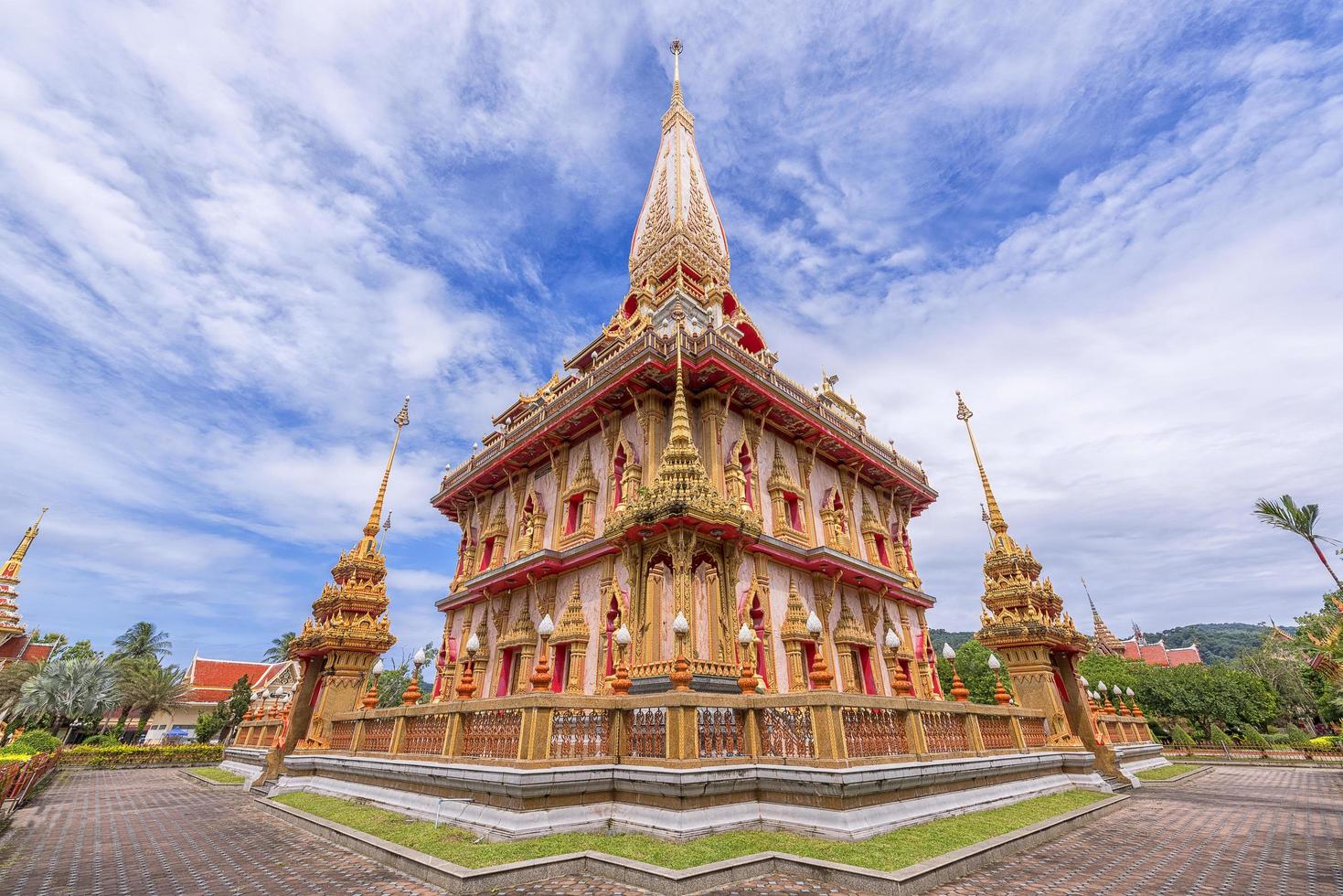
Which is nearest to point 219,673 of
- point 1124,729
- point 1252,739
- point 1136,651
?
point 1124,729

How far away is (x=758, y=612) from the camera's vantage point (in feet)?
49.0

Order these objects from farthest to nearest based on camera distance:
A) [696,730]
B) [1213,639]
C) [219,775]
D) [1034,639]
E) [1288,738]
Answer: [1213,639] → [1288,738] → [219,775] → [1034,639] → [696,730]

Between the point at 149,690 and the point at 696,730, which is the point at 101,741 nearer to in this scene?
the point at 149,690

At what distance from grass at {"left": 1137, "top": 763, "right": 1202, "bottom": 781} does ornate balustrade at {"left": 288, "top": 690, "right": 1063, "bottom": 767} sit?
40.9ft

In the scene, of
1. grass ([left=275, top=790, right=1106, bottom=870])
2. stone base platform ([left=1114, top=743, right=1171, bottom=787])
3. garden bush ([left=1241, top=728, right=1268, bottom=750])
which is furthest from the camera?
garden bush ([left=1241, top=728, right=1268, bottom=750])

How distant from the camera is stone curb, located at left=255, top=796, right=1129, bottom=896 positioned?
532 cm

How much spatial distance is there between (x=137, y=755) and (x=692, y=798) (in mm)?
36368

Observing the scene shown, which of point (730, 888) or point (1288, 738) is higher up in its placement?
point (1288, 738)

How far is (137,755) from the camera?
2820 centimetres

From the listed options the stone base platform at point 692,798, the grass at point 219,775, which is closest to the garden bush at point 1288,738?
the stone base platform at point 692,798

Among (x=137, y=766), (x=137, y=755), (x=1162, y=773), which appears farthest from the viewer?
(x=137, y=755)

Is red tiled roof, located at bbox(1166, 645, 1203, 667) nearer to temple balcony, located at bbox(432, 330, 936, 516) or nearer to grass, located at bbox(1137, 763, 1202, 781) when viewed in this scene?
grass, located at bbox(1137, 763, 1202, 781)

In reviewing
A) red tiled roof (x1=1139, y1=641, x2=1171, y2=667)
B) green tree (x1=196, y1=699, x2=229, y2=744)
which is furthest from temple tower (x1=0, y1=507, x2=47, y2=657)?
red tiled roof (x1=1139, y1=641, x2=1171, y2=667)

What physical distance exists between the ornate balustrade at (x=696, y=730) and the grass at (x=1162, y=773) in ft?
40.9
